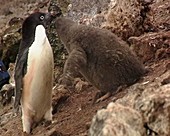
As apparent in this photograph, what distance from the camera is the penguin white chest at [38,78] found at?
6.77 meters

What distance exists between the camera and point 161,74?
6180mm

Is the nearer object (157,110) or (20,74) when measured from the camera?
(157,110)

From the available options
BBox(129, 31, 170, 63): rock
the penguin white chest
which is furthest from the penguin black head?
BBox(129, 31, 170, 63): rock

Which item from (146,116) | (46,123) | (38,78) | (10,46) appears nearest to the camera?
(146,116)

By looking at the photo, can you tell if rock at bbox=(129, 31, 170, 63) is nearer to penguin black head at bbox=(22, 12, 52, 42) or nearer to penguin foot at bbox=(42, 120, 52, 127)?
penguin black head at bbox=(22, 12, 52, 42)

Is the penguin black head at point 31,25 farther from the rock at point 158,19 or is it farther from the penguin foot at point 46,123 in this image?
the rock at point 158,19

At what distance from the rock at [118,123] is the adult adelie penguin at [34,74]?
2.95 m

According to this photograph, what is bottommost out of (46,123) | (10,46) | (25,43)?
(10,46)

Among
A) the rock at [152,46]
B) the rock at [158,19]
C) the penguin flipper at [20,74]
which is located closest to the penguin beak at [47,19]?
the penguin flipper at [20,74]

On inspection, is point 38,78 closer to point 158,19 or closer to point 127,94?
point 127,94

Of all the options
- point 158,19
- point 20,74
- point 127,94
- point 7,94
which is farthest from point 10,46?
point 127,94

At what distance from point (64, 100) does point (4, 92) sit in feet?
7.43

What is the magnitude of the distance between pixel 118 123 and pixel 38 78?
3207mm

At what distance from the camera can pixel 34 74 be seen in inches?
271
